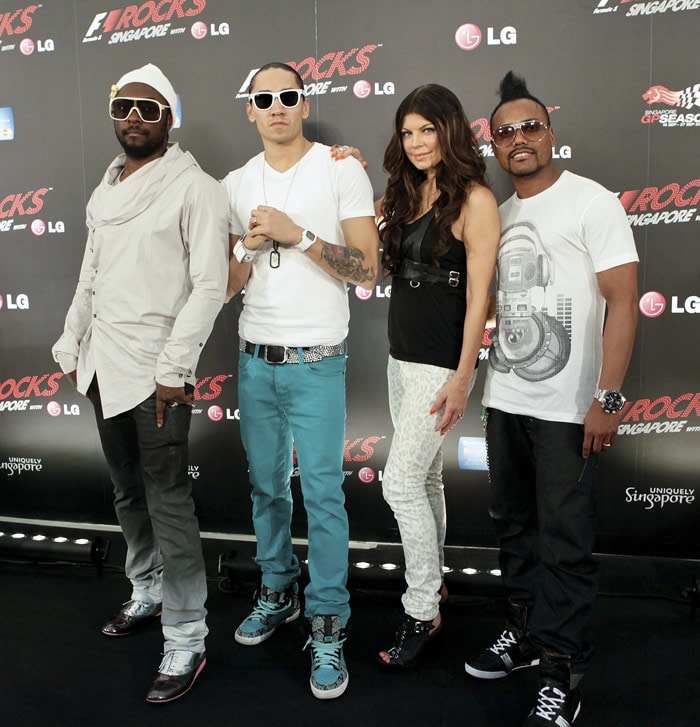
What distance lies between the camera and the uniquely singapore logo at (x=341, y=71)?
3.04 m

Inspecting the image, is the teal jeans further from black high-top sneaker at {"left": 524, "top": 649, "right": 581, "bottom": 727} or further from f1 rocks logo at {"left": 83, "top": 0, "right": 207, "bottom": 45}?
f1 rocks logo at {"left": 83, "top": 0, "right": 207, "bottom": 45}

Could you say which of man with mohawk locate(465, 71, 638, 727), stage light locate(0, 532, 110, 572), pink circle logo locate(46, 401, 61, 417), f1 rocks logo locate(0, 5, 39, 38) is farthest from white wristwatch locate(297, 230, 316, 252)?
f1 rocks logo locate(0, 5, 39, 38)

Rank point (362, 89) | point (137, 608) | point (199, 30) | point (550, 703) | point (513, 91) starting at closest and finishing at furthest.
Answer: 1. point (550, 703)
2. point (513, 91)
3. point (137, 608)
4. point (362, 89)
5. point (199, 30)

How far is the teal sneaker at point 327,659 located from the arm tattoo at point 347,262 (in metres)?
1.09

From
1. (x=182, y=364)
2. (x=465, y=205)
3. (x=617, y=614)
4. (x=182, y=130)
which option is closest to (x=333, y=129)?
(x=182, y=130)

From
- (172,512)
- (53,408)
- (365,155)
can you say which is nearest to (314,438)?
(172,512)

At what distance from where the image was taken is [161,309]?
2176 mm

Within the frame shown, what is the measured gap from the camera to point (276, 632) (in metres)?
2.58

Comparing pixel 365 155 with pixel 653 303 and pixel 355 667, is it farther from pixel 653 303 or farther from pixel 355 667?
pixel 355 667

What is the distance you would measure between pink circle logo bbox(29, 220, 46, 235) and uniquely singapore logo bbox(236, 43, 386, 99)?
1457mm

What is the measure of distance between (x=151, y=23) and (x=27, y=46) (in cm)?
66

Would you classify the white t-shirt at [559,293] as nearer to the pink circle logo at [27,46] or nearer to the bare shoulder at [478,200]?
the bare shoulder at [478,200]

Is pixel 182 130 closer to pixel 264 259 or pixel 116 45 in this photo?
pixel 116 45

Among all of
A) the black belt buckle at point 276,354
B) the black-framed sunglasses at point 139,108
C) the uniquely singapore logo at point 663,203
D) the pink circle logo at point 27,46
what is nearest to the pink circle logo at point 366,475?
the black belt buckle at point 276,354
